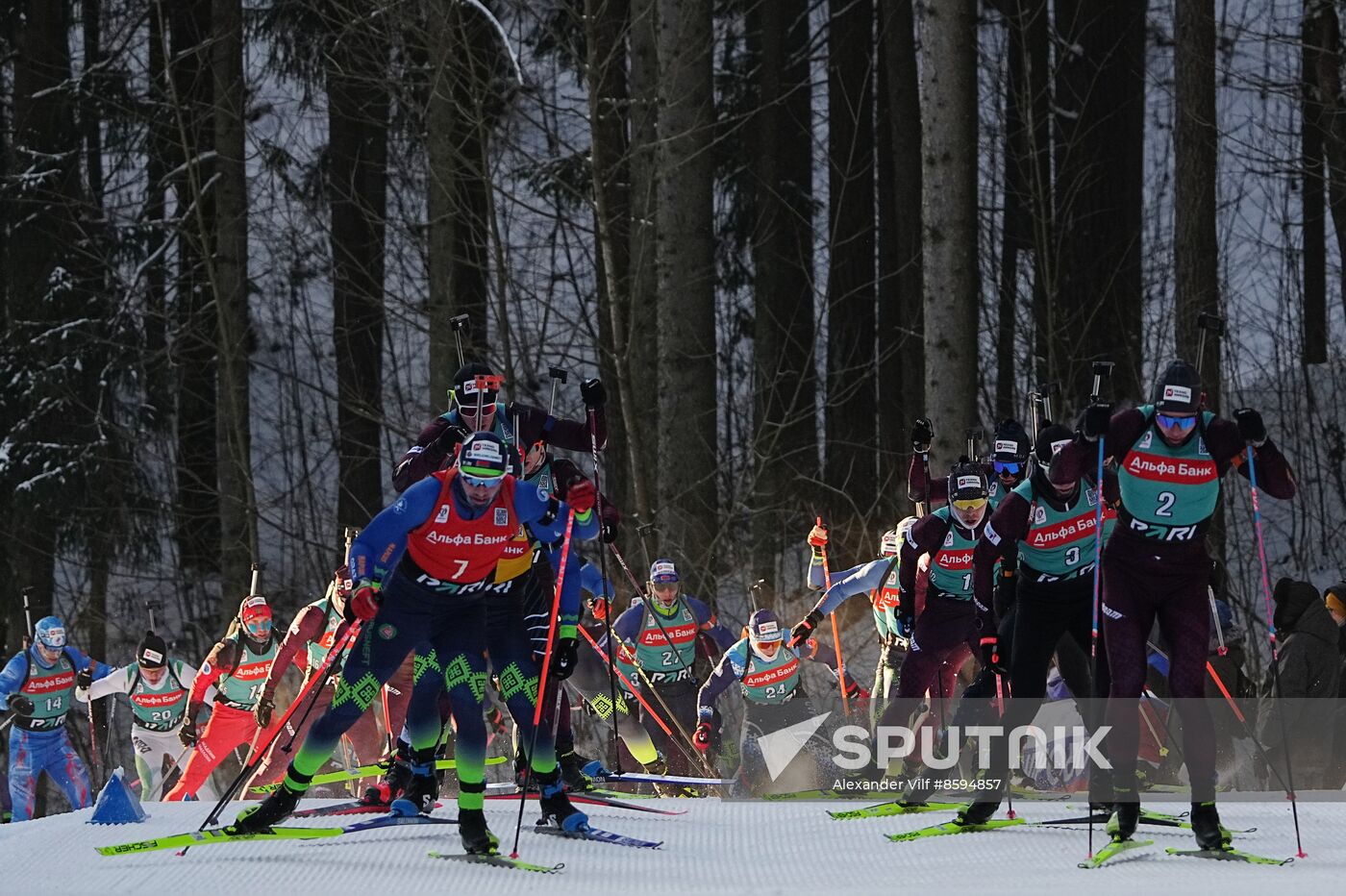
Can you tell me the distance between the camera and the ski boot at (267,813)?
27.4ft

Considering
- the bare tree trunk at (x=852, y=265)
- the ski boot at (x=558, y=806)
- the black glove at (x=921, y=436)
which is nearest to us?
the ski boot at (x=558, y=806)

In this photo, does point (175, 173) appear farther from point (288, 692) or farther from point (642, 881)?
point (642, 881)

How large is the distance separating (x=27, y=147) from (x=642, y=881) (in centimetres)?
1634

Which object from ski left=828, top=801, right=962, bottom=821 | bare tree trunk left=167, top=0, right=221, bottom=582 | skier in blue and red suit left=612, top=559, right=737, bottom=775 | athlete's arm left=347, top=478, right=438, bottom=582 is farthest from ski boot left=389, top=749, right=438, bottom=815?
bare tree trunk left=167, top=0, right=221, bottom=582

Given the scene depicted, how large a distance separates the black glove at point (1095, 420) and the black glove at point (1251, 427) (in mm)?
546

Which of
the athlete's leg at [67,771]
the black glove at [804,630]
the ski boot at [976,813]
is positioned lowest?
the athlete's leg at [67,771]

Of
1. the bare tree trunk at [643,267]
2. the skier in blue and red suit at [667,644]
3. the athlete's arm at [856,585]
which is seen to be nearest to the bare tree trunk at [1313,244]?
the bare tree trunk at [643,267]

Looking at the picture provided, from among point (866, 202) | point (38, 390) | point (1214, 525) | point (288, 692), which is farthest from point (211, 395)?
point (1214, 525)

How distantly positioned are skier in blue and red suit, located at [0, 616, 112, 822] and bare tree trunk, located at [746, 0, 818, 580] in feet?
24.9

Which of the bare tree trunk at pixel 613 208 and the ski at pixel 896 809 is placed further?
the bare tree trunk at pixel 613 208

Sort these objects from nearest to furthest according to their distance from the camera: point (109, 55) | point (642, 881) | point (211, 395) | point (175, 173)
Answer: point (642, 881), point (175, 173), point (109, 55), point (211, 395)

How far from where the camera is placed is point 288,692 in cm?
1709

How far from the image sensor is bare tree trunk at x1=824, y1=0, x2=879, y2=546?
2078 centimetres

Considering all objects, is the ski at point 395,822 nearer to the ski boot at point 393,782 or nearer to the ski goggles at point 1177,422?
the ski boot at point 393,782
